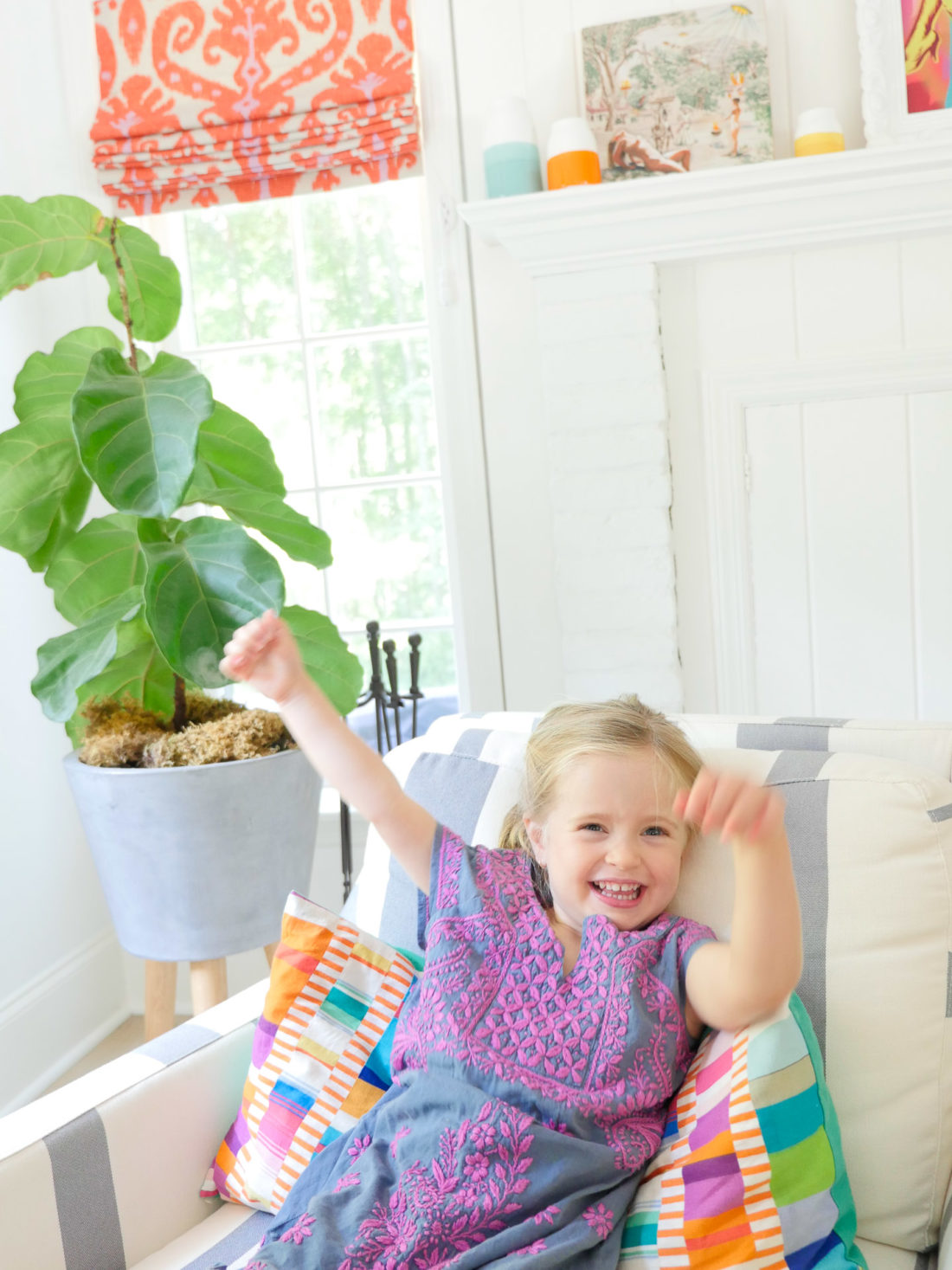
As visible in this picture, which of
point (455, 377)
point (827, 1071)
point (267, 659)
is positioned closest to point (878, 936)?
point (827, 1071)

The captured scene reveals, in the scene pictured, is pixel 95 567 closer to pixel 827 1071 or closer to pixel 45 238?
pixel 45 238

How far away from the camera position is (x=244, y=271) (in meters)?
2.68

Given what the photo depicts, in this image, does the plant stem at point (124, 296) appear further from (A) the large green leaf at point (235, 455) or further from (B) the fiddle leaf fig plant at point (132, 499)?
(A) the large green leaf at point (235, 455)

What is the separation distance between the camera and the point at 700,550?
2295 mm

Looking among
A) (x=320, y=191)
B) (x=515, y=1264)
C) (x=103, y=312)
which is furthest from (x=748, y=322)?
(x=515, y=1264)

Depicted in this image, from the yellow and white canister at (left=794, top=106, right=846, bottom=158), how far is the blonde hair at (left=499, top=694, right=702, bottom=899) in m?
1.29

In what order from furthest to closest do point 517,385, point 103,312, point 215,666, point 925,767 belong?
point 103,312 → point 517,385 → point 215,666 → point 925,767

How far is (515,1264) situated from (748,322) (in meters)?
1.75

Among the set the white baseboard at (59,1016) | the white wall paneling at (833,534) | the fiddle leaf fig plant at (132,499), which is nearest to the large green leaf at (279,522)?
the fiddle leaf fig plant at (132,499)

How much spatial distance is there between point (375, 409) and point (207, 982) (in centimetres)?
134

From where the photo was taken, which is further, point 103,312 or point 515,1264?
point 103,312

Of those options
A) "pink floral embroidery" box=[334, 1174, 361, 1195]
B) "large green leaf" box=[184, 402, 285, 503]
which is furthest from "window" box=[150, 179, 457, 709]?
"pink floral embroidery" box=[334, 1174, 361, 1195]

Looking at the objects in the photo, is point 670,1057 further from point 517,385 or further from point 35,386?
point 517,385

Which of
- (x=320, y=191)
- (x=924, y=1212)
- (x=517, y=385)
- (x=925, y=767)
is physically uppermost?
(x=320, y=191)
